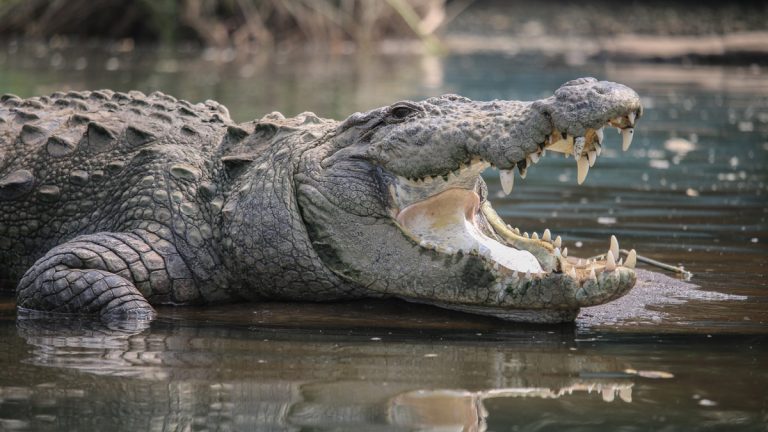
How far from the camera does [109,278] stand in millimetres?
5633

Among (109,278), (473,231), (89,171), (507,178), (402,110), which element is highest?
(402,110)

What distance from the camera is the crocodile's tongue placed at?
5.59m

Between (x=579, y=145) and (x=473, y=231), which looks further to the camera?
(x=473, y=231)

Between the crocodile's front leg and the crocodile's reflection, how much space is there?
0.57 feet

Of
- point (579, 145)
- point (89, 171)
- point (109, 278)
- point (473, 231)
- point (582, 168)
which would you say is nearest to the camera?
point (579, 145)

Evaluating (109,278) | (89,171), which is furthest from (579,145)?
(89,171)

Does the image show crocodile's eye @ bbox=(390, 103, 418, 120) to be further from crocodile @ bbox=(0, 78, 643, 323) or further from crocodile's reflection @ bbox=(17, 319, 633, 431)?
crocodile's reflection @ bbox=(17, 319, 633, 431)

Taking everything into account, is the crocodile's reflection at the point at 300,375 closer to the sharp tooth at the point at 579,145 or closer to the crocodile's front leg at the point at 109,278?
the crocodile's front leg at the point at 109,278

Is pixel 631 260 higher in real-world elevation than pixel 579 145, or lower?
lower

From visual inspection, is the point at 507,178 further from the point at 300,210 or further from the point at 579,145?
the point at 300,210

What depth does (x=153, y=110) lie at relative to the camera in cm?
645

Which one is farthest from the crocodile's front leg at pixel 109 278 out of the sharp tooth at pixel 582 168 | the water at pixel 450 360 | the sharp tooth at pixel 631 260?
the sharp tooth at pixel 631 260

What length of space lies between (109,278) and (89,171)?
75 centimetres

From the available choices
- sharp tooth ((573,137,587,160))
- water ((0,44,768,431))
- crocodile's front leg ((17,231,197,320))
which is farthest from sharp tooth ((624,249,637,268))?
crocodile's front leg ((17,231,197,320))
